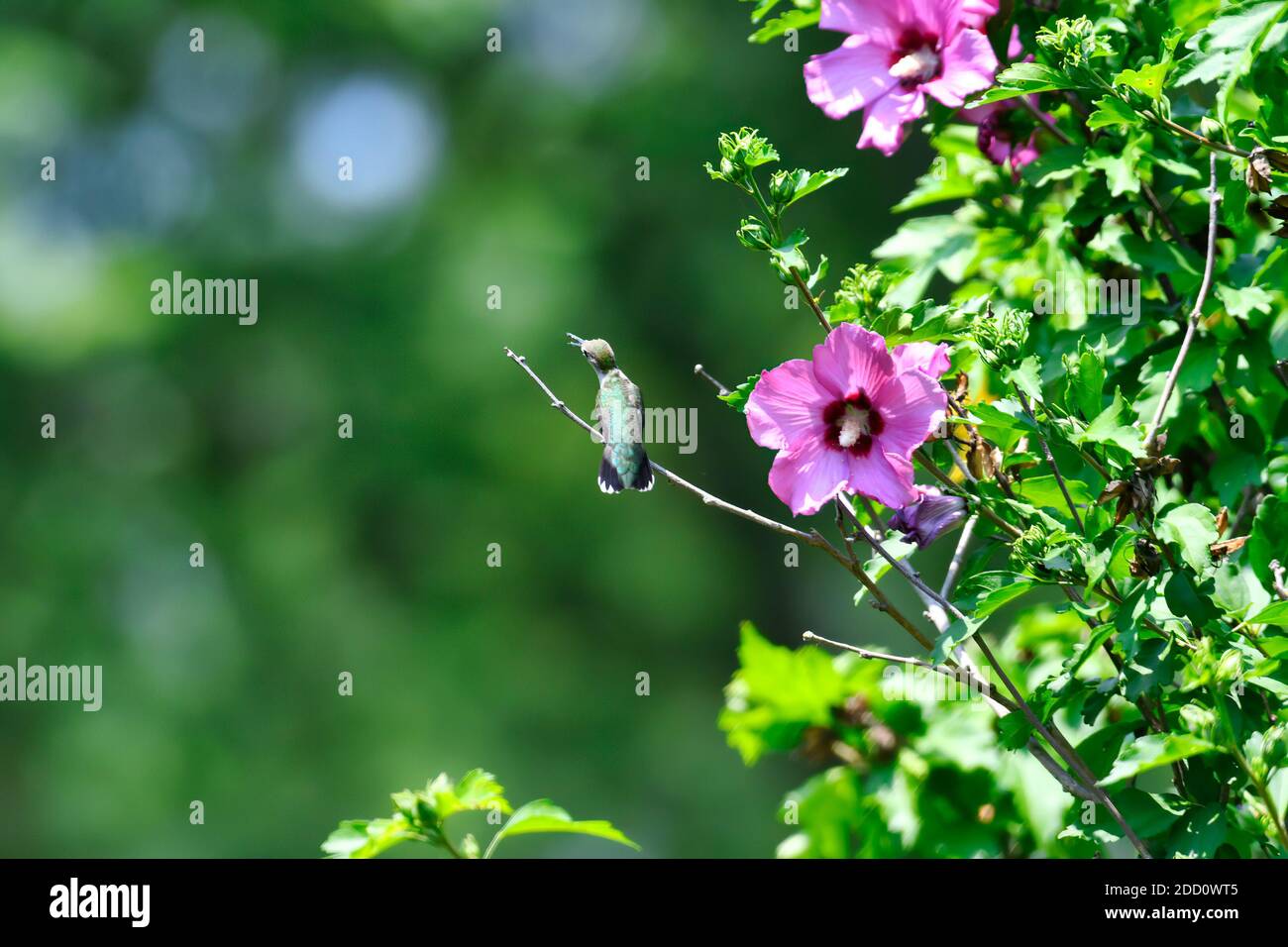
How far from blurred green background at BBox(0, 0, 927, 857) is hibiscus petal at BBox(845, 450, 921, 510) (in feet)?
22.0

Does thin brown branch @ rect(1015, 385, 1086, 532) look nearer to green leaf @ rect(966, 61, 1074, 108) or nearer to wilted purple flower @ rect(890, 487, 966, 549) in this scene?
wilted purple flower @ rect(890, 487, 966, 549)

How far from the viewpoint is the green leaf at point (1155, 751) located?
3.46 feet

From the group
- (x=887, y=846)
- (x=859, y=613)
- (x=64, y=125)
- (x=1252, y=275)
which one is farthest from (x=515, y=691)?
(x=1252, y=275)

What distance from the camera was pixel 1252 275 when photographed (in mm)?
1406

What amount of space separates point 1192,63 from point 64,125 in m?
8.62

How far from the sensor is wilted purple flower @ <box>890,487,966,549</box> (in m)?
1.24

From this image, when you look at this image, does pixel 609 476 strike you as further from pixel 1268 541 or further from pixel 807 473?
pixel 1268 541

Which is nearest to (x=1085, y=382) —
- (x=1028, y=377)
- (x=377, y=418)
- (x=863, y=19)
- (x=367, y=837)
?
(x=1028, y=377)

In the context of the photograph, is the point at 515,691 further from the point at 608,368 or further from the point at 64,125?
the point at 608,368

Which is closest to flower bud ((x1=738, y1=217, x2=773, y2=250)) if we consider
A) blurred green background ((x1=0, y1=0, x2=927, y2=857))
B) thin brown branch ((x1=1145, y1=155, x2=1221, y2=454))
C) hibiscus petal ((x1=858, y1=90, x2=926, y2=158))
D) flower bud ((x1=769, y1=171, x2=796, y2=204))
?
flower bud ((x1=769, y1=171, x2=796, y2=204))

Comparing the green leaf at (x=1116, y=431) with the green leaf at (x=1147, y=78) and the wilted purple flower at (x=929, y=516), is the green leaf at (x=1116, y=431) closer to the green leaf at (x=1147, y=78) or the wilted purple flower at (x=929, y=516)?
the wilted purple flower at (x=929, y=516)

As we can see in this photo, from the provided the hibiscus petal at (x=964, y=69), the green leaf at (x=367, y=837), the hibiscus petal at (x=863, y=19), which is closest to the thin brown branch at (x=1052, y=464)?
the hibiscus petal at (x=964, y=69)

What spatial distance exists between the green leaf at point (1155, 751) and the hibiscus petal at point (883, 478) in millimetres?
272

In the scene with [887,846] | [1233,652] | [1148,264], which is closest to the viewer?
[1233,652]
